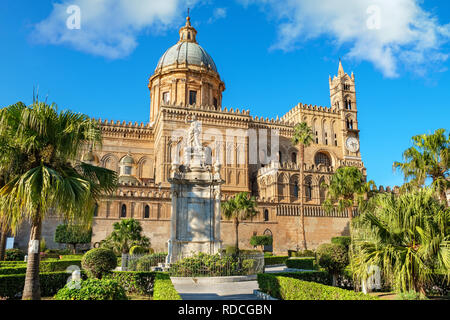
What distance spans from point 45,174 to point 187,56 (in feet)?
153

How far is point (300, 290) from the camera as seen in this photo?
1013 centimetres

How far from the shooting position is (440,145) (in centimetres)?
1627

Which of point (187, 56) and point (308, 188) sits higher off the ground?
point (187, 56)

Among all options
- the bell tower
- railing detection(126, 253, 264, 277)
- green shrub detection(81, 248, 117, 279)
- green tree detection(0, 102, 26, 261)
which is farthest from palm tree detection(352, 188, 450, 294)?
the bell tower

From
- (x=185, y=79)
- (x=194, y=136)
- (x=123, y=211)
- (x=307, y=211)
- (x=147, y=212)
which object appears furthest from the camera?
(x=185, y=79)

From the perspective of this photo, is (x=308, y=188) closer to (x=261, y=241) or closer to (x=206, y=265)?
(x=261, y=241)

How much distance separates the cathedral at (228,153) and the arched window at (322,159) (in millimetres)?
158

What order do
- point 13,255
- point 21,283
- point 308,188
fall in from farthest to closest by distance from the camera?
point 308,188 → point 13,255 → point 21,283

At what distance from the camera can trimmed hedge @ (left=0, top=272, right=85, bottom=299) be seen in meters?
11.7

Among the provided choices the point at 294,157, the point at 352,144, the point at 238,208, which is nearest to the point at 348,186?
the point at 238,208

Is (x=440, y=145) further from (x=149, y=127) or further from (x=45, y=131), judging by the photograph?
(x=149, y=127)

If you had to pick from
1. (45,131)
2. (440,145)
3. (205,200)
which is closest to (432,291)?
(440,145)

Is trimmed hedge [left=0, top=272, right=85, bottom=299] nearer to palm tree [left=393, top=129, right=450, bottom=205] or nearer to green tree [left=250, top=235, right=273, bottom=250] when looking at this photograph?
palm tree [left=393, top=129, right=450, bottom=205]
